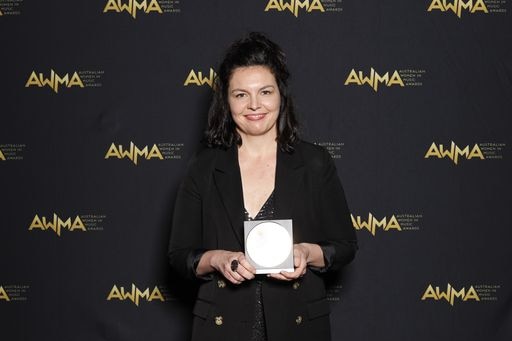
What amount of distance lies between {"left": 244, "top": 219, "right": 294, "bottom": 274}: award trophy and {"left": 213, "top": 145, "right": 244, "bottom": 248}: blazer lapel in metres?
0.14

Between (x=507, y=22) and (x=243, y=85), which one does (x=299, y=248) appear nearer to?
(x=243, y=85)

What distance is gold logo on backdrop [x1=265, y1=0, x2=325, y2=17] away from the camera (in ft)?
7.33

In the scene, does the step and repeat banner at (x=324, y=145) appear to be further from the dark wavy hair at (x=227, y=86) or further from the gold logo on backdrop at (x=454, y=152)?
the dark wavy hair at (x=227, y=86)

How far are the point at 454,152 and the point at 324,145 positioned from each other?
480 millimetres

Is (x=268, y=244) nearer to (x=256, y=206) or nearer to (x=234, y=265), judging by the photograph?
(x=234, y=265)

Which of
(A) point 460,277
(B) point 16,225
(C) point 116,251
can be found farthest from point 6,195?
(A) point 460,277

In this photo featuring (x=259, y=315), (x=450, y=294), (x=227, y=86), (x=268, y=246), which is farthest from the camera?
(x=450, y=294)

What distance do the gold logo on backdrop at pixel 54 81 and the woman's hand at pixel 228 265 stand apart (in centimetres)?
117

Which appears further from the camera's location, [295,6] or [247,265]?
[295,6]

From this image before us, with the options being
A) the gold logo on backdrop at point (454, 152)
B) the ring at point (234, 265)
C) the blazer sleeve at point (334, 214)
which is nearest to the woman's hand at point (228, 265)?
the ring at point (234, 265)

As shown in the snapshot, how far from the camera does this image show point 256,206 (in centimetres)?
143

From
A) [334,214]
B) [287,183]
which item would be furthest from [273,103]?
[334,214]

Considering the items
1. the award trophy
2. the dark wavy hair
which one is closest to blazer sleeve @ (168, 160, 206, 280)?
the dark wavy hair

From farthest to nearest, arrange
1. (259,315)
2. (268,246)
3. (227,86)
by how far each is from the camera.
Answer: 1. (227,86)
2. (259,315)
3. (268,246)
